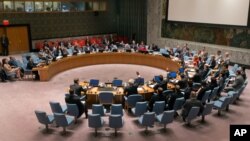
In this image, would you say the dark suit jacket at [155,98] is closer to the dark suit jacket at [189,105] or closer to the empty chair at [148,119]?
the dark suit jacket at [189,105]

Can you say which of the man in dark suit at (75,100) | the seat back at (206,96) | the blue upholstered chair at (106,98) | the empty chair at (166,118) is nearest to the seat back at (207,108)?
the seat back at (206,96)

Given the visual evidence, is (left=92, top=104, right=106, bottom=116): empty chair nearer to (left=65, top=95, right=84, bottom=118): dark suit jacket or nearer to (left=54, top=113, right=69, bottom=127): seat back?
(left=65, top=95, right=84, bottom=118): dark suit jacket

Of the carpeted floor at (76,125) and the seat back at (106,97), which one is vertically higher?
the seat back at (106,97)

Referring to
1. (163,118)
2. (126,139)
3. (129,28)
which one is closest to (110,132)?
(126,139)

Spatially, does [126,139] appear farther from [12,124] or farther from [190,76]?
[190,76]

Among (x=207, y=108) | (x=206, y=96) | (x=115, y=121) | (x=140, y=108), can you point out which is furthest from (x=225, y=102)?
(x=115, y=121)

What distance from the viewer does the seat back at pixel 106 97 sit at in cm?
1152

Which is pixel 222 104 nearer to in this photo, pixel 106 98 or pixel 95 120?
pixel 106 98

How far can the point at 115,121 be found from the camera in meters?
9.34

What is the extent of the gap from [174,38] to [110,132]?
15.8 metres

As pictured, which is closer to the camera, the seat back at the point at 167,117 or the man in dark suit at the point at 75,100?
the seat back at the point at 167,117

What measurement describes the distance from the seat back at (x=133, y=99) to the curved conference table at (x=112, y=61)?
664cm

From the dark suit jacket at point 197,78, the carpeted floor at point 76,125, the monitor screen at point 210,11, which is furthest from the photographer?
the monitor screen at point 210,11

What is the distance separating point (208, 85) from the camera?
11.9 metres
